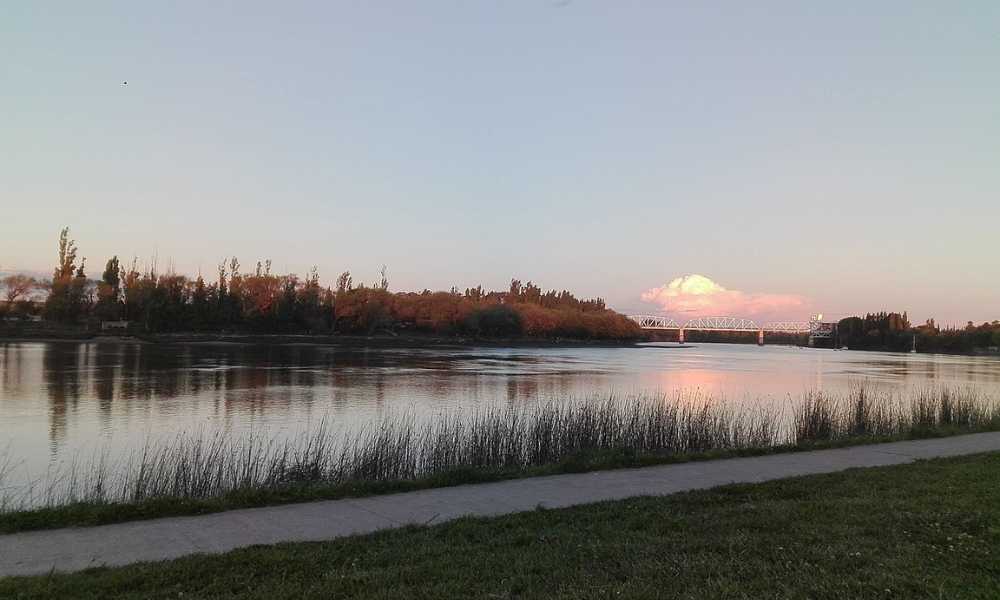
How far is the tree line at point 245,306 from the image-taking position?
10412cm

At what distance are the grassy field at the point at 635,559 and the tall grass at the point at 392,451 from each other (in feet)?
13.9

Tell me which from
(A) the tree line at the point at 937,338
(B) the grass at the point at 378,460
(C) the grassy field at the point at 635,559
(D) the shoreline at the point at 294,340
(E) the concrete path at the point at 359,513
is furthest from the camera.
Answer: (A) the tree line at the point at 937,338

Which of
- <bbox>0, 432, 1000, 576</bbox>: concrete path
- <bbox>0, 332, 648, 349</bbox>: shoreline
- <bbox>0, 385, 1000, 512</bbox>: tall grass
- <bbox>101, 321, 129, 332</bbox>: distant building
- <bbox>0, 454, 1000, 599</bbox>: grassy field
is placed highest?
<bbox>101, 321, 129, 332</bbox>: distant building

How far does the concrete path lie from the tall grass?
65.5 inches

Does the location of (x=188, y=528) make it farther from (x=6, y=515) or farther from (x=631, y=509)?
(x=631, y=509)

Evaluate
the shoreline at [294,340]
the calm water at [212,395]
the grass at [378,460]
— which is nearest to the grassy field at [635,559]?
the grass at [378,460]

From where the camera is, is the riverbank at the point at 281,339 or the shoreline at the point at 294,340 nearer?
the shoreline at the point at 294,340

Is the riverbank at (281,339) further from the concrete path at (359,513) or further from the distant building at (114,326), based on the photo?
the concrete path at (359,513)

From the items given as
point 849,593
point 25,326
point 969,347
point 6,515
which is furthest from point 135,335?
point 969,347

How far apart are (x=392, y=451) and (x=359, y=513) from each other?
4714 mm

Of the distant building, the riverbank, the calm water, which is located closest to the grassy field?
the calm water

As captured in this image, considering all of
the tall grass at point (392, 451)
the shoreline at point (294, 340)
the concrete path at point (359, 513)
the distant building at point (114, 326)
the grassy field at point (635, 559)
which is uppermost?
the distant building at point (114, 326)

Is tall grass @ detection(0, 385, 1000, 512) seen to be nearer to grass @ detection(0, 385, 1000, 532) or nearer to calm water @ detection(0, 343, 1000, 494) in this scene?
grass @ detection(0, 385, 1000, 532)

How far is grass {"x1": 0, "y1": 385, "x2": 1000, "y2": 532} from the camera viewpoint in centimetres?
998
